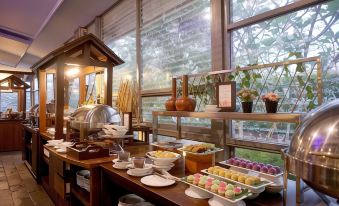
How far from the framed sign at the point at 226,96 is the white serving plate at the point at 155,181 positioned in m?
0.72

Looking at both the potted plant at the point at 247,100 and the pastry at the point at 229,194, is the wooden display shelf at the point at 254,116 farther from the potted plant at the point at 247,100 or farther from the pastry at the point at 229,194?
the pastry at the point at 229,194

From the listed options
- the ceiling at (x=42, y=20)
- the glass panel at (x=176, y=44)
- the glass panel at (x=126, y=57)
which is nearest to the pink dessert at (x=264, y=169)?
the glass panel at (x=176, y=44)

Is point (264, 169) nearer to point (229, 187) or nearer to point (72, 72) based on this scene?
point (229, 187)

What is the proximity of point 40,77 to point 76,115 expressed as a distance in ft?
4.21

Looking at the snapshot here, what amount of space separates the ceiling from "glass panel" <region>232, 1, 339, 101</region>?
3.00 m

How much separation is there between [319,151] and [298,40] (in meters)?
1.37

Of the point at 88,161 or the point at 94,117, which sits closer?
the point at 88,161

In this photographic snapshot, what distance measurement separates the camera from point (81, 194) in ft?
7.64

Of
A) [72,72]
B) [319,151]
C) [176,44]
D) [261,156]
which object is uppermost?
[176,44]

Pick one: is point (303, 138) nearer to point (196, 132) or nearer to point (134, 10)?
point (196, 132)


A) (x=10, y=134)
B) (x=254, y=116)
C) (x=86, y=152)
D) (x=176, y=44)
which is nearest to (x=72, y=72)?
(x=176, y=44)

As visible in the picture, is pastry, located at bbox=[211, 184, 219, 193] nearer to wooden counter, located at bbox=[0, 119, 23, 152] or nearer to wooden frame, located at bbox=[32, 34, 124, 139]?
wooden frame, located at bbox=[32, 34, 124, 139]

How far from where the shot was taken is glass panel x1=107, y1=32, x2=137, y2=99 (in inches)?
163

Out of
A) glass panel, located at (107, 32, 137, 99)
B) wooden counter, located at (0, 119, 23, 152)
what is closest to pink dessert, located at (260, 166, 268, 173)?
glass panel, located at (107, 32, 137, 99)
